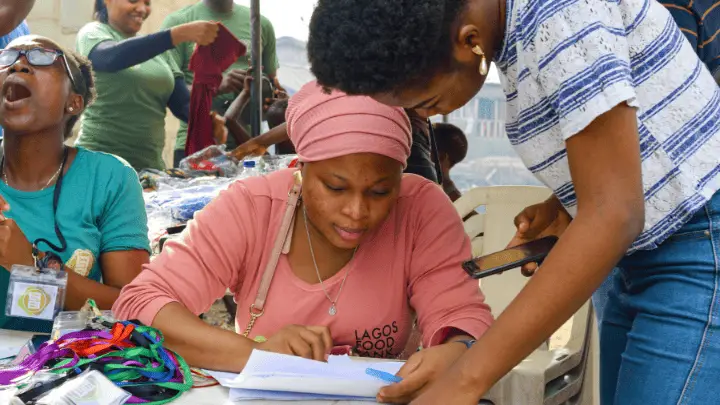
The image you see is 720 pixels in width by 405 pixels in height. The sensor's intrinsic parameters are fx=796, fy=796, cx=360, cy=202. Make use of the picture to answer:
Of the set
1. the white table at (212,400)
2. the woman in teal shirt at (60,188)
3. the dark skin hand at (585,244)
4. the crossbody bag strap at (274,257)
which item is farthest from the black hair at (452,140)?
the dark skin hand at (585,244)

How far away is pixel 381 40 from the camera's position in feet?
3.76

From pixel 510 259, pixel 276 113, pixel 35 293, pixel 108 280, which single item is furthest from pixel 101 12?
pixel 510 259

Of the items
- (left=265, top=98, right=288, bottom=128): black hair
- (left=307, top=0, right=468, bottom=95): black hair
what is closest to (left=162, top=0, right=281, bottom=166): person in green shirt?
(left=265, top=98, right=288, bottom=128): black hair

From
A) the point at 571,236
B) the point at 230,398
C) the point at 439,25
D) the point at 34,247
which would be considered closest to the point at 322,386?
the point at 230,398

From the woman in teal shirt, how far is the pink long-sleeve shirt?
1.54 feet

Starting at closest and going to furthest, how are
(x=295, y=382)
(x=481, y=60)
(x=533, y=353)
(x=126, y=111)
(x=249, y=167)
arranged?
(x=481, y=60), (x=295, y=382), (x=533, y=353), (x=249, y=167), (x=126, y=111)

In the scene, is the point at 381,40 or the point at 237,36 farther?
the point at 237,36

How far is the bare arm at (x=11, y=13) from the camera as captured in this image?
10.3 ft

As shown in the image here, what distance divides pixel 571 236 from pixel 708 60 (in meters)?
1.14

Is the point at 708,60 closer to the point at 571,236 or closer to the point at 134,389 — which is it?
the point at 571,236

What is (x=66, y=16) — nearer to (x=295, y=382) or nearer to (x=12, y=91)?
(x=12, y=91)

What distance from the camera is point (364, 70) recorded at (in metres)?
1.18

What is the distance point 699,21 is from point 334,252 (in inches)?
41.6

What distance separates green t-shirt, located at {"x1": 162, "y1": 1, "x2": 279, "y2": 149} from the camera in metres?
5.17
